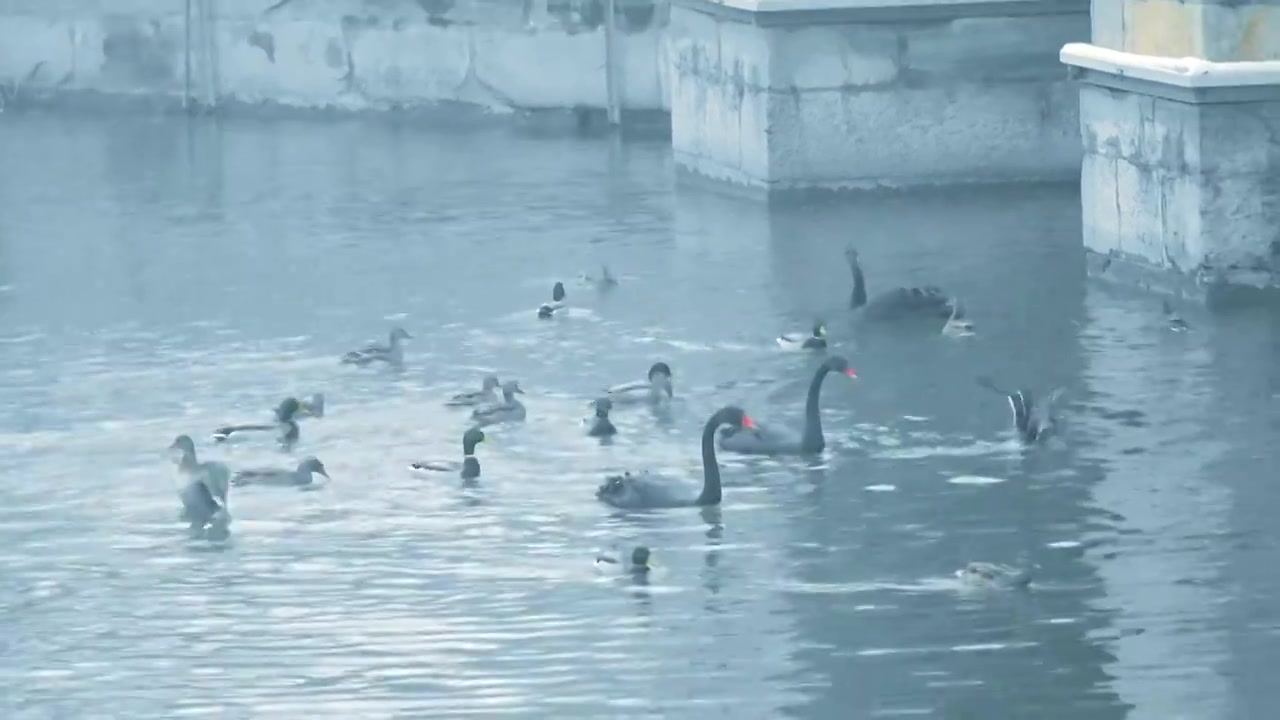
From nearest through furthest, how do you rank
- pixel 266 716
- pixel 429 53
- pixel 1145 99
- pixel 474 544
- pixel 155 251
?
1. pixel 266 716
2. pixel 474 544
3. pixel 1145 99
4. pixel 155 251
5. pixel 429 53

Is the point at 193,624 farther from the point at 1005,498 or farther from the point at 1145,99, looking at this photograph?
the point at 1145,99

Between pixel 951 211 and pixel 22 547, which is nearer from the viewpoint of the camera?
pixel 22 547

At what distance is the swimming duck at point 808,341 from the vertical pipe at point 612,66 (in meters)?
15.4

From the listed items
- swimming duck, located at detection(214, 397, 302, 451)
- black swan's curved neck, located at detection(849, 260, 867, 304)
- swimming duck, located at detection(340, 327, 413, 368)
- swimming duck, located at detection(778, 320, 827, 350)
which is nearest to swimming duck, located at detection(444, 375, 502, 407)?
swimming duck, located at detection(214, 397, 302, 451)

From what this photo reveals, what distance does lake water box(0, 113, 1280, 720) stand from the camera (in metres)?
12.8

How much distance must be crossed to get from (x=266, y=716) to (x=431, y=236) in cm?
1569

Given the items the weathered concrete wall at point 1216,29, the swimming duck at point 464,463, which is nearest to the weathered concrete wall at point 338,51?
the weathered concrete wall at point 1216,29

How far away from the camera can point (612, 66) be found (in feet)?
119

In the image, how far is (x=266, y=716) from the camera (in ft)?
40.0

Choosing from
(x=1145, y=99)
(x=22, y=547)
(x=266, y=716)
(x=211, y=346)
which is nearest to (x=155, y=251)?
(x=211, y=346)

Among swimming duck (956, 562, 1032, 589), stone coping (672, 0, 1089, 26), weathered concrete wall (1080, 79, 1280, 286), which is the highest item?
stone coping (672, 0, 1089, 26)

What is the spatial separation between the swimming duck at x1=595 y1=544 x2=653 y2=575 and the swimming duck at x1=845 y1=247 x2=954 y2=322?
7656mm

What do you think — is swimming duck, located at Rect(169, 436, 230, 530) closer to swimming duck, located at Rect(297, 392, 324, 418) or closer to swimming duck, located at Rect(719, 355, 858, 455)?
swimming duck, located at Rect(297, 392, 324, 418)

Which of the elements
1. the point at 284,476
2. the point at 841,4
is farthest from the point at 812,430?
the point at 841,4
